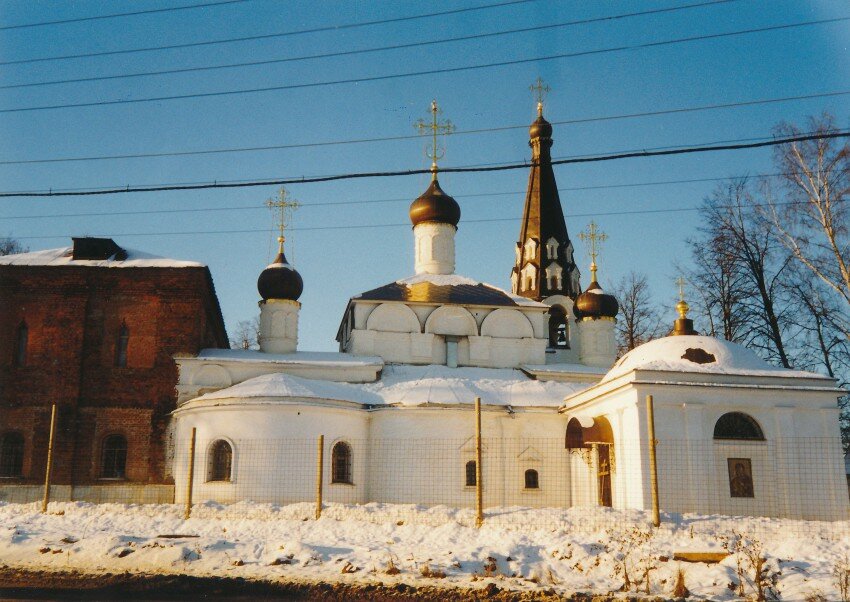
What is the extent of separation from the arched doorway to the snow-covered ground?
5.88 m

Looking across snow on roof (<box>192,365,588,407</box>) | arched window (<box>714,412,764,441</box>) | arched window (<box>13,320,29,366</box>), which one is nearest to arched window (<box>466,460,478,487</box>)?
snow on roof (<box>192,365,588,407</box>)

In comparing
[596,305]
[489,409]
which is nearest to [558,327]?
[596,305]

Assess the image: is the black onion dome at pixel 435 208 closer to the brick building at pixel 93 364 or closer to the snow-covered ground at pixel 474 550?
the brick building at pixel 93 364

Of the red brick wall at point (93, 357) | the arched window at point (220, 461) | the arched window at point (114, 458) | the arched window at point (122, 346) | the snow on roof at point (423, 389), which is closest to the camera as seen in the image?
the arched window at point (220, 461)

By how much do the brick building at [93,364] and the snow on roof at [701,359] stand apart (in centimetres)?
1197

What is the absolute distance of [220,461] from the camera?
20.7m

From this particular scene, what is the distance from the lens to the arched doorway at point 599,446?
19.8 metres

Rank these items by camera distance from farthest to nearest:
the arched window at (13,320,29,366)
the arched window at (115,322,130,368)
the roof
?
the roof, the arched window at (115,322,130,368), the arched window at (13,320,29,366)

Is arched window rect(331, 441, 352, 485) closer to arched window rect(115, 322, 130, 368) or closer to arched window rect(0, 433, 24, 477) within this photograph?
arched window rect(115, 322, 130, 368)

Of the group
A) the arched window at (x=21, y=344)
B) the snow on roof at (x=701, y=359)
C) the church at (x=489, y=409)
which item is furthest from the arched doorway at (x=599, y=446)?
the arched window at (x=21, y=344)

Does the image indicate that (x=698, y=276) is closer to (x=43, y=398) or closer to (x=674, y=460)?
(x=674, y=460)

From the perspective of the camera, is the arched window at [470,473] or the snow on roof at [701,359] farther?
the arched window at [470,473]

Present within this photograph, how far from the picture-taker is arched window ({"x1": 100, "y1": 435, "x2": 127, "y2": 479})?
2222cm

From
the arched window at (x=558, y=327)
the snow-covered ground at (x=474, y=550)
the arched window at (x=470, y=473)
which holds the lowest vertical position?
the snow-covered ground at (x=474, y=550)
